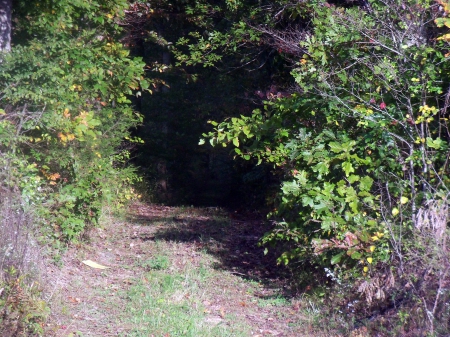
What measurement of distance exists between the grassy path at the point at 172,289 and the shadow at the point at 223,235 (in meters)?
0.02

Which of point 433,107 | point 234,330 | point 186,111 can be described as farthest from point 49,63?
point 186,111

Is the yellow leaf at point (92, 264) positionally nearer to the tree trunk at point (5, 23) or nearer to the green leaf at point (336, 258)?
the tree trunk at point (5, 23)

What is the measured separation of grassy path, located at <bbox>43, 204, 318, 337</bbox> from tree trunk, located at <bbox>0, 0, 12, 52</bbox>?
10.2ft

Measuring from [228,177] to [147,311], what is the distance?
48.7ft

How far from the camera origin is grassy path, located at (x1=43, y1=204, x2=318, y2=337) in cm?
630

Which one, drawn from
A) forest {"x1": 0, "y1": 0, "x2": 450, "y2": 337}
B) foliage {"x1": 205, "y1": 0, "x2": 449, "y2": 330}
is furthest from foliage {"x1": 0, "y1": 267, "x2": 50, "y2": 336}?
foliage {"x1": 205, "y1": 0, "x2": 449, "y2": 330}

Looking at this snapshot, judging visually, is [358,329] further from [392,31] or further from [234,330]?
[392,31]

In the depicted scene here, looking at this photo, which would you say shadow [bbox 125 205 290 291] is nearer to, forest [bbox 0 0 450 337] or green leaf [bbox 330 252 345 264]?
forest [bbox 0 0 450 337]

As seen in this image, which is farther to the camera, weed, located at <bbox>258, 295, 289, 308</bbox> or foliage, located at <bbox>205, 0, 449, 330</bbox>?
weed, located at <bbox>258, 295, 289, 308</bbox>

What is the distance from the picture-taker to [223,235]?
11555 mm

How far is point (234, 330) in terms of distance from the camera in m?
6.29

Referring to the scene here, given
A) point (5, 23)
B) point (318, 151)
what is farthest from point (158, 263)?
point (5, 23)

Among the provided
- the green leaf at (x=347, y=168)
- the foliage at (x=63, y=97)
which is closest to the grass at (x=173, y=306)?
the foliage at (x=63, y=97)

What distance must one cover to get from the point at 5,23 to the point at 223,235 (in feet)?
18.7
